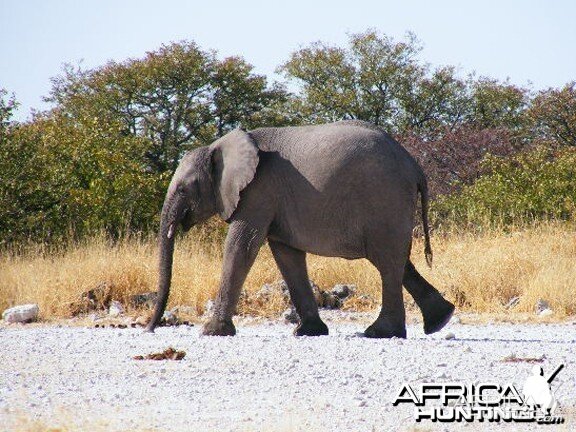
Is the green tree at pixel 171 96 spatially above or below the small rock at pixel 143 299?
above

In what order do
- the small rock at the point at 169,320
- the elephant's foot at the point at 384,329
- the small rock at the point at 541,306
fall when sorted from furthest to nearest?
1. the small rock at the point at 541,306
2. the small rock at the point at 169,320
3. the elephant's foot at the point at 384,329

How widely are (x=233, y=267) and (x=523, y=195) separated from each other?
12.5 m

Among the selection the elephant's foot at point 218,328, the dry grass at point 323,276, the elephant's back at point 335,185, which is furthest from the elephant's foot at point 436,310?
the dry grass at point 323,276

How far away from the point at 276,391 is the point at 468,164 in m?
27.9

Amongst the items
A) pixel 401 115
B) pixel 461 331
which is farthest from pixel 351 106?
pixel 461 331

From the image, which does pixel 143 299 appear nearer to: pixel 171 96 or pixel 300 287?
pixel 300 287

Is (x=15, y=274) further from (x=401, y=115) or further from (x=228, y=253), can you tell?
(x=401, y=115)

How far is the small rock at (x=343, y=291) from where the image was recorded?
15.8 metres

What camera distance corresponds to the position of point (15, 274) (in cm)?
1617

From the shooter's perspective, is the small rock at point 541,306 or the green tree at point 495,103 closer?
the small rock at point 541,306

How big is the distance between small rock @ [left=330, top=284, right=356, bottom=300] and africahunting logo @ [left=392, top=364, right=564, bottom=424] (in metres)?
7.95

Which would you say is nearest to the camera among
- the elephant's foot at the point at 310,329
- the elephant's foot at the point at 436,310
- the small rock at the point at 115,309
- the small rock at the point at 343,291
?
the elephant's foot at the point at 436,310

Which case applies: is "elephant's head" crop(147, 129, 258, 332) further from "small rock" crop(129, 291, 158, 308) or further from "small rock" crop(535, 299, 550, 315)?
"small rock" crop(535, 299, 550, 315)

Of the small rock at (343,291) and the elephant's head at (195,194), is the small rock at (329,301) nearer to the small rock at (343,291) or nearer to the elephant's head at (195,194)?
the small rock at (343,291)
